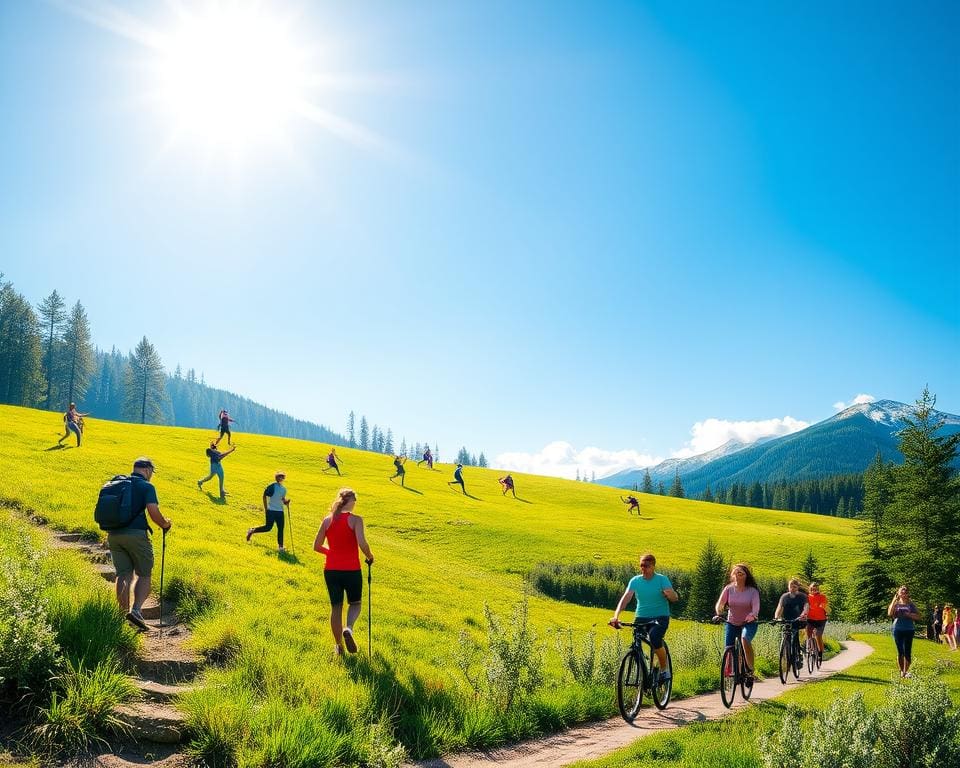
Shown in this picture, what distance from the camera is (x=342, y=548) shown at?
10172 mm

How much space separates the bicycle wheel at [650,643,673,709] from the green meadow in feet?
3.16

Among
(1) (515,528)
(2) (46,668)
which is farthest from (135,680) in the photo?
(1) (515,528)

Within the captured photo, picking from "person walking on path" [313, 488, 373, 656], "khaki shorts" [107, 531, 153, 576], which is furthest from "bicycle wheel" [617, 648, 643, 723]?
"khaki shorts" [107, 531, 153, 576]

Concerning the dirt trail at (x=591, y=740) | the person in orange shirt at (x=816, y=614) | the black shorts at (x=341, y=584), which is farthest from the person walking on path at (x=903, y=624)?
the black shorts at (x=341, y=584)

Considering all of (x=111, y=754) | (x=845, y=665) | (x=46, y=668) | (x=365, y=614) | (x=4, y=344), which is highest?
(x=4, y=344)

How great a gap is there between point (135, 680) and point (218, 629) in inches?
76.4

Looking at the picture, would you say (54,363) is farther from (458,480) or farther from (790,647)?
(790,647)

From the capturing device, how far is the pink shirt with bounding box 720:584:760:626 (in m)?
12.7

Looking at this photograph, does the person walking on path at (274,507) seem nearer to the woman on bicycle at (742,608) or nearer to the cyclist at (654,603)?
the cyclist at (654,603)

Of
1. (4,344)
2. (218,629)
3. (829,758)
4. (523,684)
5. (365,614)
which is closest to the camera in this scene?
(829,758)

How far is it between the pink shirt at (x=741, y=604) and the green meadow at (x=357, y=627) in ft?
8.19

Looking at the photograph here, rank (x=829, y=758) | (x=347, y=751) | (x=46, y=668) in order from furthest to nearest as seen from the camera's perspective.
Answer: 1. (x=347, y=751)
2. (x=46, y=668)
3. (x=829, y=758)

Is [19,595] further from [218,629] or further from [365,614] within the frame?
[365,614]

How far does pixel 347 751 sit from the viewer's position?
23.8 ft
